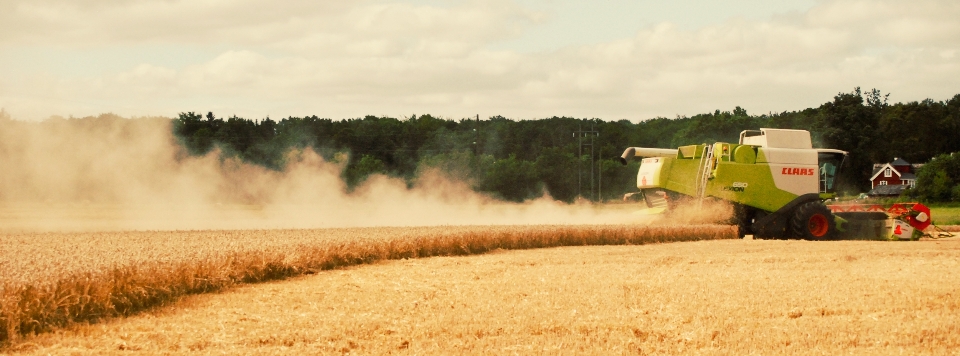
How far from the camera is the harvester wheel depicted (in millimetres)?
22422

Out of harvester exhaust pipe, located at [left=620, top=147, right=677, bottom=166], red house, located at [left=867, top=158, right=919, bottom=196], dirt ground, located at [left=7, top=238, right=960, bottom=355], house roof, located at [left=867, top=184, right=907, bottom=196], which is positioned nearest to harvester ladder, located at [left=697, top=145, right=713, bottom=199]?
harvester exhaust pipe, located at [left=620, top=147, right=677, bottom=166]

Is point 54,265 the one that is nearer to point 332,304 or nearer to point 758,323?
point 332,304

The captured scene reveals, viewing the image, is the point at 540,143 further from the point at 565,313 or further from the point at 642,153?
the point at 565,313

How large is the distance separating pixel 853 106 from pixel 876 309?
65256mm

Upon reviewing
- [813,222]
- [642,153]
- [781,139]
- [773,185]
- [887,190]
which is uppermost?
[781,139]

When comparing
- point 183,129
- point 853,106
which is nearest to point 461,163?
point 183,129

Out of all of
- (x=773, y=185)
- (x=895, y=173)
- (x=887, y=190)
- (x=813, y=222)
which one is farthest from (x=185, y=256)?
(x=895, y=173)

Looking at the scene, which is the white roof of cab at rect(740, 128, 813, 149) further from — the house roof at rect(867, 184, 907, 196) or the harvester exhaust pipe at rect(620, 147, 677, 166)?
the house roof at rect(867, 184, 907, 196)

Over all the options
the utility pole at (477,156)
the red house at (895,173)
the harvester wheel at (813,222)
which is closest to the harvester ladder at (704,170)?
the harvester wheel at (813,222)

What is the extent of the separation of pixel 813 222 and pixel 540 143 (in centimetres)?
4224

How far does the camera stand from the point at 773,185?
74.0ft

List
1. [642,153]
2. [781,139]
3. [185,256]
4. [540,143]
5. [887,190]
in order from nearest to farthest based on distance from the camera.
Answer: [185,256]
[781,139]
[642,153]
[540,143]
[887,190]

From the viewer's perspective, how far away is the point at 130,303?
33.8 feet

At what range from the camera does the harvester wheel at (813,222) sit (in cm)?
2242
